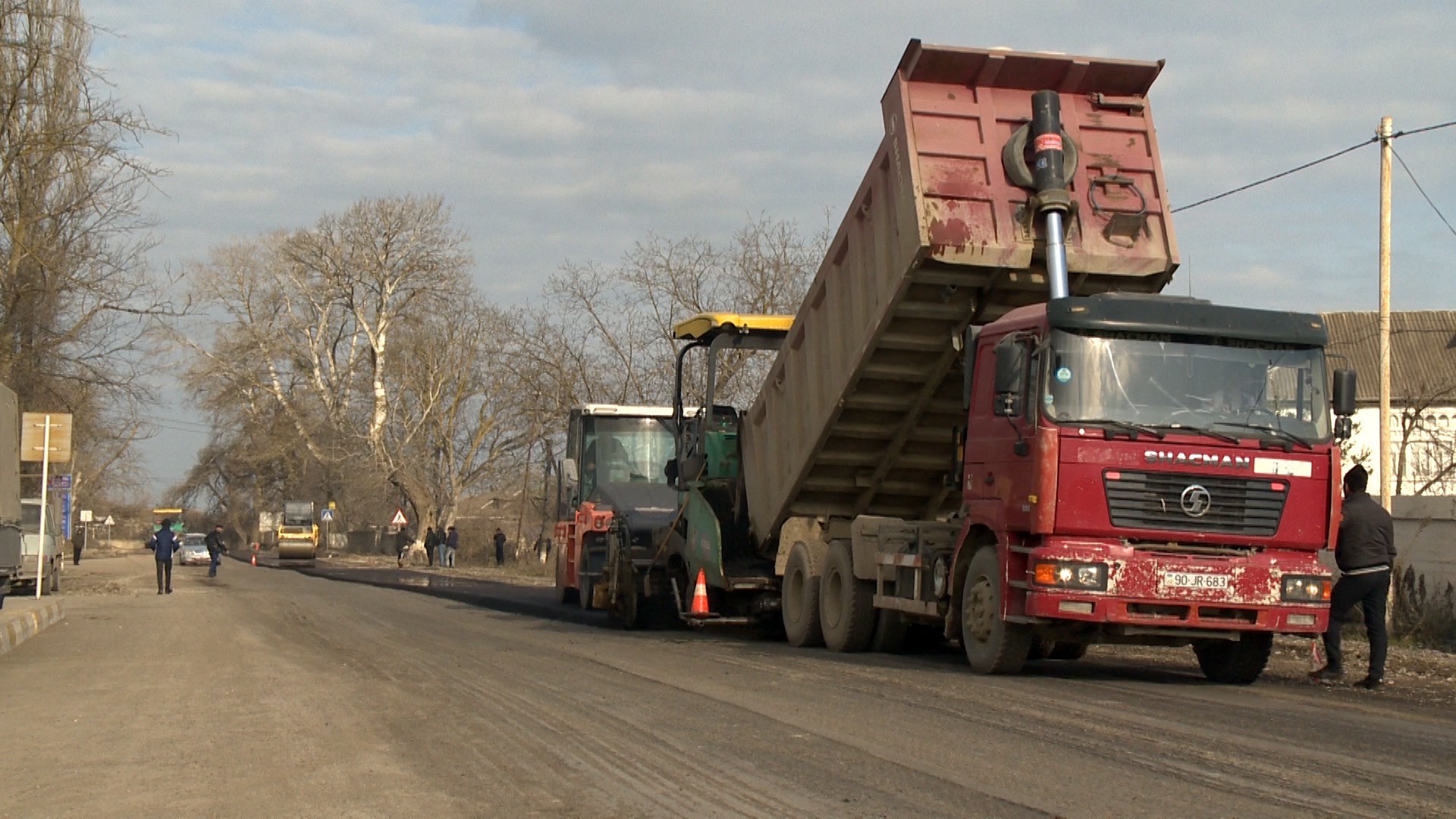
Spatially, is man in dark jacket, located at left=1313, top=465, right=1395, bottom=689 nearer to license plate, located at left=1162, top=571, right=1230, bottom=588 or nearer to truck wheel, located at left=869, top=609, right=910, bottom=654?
license plate, located at left=1162, top=571, right=1230, bottom=588

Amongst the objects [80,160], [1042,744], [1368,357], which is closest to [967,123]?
[1042,744]

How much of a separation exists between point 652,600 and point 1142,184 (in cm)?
839

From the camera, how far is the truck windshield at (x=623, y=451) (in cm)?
2155

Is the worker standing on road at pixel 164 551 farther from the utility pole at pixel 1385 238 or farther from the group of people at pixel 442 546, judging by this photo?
the utility pole at pixel 1385 238

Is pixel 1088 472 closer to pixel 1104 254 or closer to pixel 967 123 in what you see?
pixel 1104 254

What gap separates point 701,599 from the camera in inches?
600

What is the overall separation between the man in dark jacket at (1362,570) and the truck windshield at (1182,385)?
1149 millimetres

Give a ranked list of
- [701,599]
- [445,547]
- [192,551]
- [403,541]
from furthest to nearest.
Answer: [192,551], [403,541], [445,547], [701,599]

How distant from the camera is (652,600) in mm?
17156

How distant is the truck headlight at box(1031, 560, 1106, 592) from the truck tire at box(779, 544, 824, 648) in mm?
4261

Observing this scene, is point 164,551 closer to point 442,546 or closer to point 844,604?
point 844,604

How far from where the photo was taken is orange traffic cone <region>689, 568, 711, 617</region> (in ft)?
50.0

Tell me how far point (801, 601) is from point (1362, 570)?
5.37 meters

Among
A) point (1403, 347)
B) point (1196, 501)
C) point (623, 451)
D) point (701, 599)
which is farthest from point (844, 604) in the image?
point (1403, 347)
